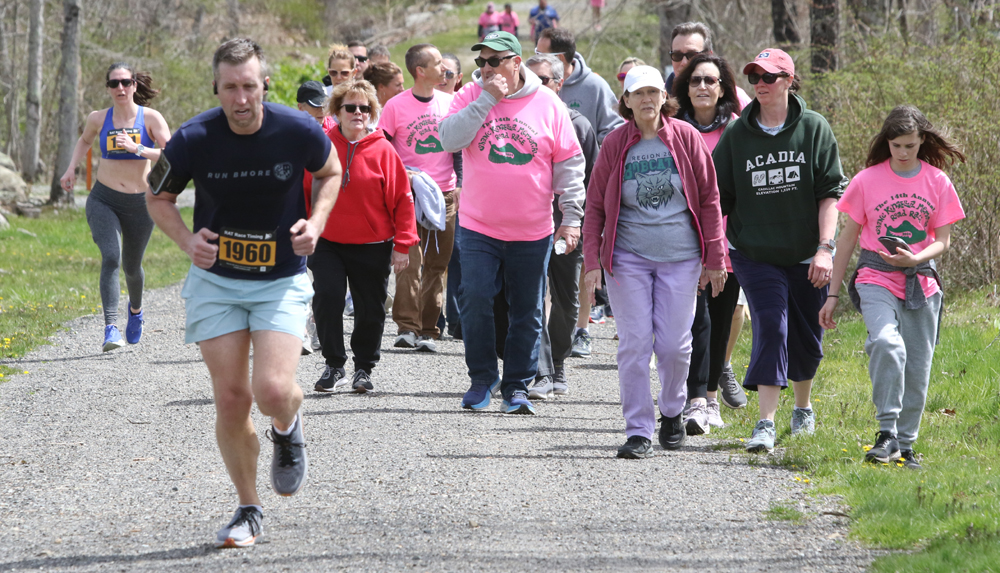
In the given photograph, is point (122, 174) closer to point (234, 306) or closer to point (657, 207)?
point (657, 207)

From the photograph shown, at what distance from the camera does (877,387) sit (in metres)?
5.71

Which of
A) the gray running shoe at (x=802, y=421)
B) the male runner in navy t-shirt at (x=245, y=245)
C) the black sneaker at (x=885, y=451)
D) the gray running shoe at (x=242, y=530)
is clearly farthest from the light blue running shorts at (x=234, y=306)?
the gray running shoe at (x=802, y=421)

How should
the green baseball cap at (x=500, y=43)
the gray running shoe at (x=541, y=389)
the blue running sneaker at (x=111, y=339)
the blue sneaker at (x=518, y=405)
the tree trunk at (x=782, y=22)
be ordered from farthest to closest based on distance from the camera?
the tree trunk at (x=782, y=22) < the blue running sneaker at (x=111, y=339) < the gray running shoe at (x=541, y=389) < the blue sneaker at (x=518, y=405) < the green baseball cap at (x=500, y=43)

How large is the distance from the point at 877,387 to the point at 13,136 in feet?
85.4

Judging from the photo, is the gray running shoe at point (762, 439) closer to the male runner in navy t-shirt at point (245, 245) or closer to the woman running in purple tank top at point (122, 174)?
the male runner in navy t-shirt at point (245, 245)

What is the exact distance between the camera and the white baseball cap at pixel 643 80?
5.88 meters

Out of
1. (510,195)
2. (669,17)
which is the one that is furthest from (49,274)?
(669,17)

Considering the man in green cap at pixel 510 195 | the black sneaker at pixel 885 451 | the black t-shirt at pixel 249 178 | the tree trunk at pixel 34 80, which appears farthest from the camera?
the tree trunk at pixel 34 80

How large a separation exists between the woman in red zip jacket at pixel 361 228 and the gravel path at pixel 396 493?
1.78 feet

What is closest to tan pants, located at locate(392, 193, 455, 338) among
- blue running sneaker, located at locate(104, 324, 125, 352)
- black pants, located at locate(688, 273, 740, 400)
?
blue running sneaker, located at locate(104, 324, 125, 352)

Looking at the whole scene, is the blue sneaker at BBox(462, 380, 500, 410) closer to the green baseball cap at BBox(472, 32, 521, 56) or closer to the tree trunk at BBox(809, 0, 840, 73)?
the green baseball cap at BBox(472, 32, 521, 56)

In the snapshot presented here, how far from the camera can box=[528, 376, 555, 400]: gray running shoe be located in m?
7.77

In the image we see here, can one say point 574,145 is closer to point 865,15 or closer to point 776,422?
point 776,422

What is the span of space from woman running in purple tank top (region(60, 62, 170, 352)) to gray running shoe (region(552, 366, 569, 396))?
344cm
